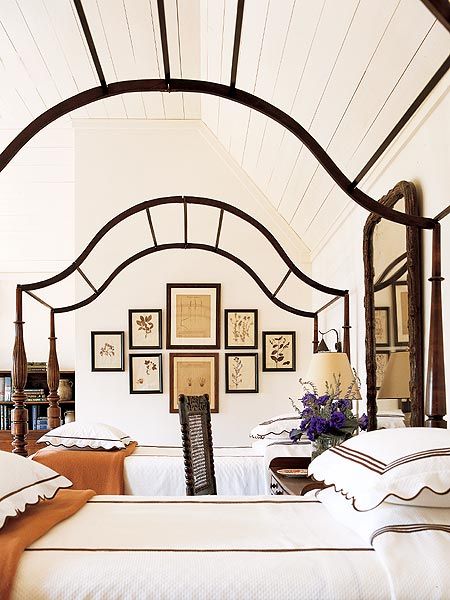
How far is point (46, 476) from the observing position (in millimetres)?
2328

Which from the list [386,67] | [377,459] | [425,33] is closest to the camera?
[377,459]

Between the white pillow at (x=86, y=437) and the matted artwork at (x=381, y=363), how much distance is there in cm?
167

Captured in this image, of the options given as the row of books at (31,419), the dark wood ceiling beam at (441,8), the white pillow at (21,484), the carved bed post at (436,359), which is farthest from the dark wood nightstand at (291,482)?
the row of books at (31,419)

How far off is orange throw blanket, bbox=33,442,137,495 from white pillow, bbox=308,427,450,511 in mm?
2492

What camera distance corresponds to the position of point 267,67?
419 centimetres

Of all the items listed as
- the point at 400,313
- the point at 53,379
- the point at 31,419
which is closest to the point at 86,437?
the point at 53,379

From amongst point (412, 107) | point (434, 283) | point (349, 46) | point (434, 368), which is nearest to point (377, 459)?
point (434, 368)

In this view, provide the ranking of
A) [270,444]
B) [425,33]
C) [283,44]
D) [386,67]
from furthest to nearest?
[270,444], [283,44], [386,67], [425,33]

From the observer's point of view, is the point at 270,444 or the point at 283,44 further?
the point at 270,444

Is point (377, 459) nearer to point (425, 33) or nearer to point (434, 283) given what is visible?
point (434, 283)

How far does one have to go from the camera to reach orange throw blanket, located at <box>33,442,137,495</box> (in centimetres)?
445

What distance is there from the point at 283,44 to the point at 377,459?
242 cm

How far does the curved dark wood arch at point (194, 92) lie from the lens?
2.69 meters

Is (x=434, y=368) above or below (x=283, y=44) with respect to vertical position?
below
